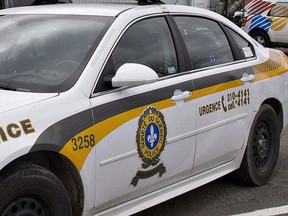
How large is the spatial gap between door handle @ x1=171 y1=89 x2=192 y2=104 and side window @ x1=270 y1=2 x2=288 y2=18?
12.9 meters

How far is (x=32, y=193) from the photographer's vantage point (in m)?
2.96

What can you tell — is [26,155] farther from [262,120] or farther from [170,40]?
[262,120]

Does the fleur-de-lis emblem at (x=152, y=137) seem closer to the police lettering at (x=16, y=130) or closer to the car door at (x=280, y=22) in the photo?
the police lettering at (x=16, y=130)

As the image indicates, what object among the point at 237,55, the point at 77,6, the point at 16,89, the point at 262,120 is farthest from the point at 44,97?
the point at 262,120

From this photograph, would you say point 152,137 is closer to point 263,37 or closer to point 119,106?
point 119,106

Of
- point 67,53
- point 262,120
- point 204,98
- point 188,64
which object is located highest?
point 67,53

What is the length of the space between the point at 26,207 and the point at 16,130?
0.43m

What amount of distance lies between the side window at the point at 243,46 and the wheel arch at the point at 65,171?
87.4 inches

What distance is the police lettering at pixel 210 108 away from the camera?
4070 millimetres

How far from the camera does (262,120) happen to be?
16.1 feet

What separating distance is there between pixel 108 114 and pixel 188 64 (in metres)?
1.02

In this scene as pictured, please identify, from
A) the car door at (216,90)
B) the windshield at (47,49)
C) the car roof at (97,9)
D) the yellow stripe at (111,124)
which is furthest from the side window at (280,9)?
the windshield at (47,49)

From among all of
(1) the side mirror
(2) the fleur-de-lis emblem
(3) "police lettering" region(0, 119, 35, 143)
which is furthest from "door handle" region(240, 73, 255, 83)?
(3) "police lettering" region(0, 119, 35, 143)

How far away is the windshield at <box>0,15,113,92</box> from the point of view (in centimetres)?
339
